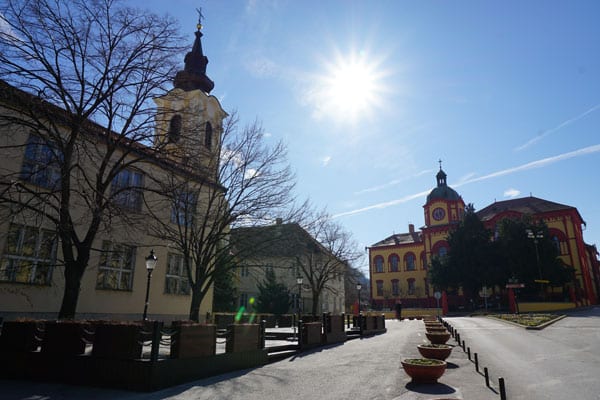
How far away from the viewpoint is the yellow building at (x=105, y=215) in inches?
460

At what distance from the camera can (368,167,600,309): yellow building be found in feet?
168

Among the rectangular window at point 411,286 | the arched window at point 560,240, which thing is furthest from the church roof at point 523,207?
the rectangular window at point 411,286

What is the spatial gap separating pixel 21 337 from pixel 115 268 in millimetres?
10788

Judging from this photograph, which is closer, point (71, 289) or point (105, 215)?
point (105, 215)

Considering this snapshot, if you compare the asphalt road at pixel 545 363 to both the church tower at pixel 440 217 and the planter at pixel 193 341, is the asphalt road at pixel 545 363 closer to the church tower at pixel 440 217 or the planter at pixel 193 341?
the planter at pixel 193 341

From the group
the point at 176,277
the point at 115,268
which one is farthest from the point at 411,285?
the point at 115,268

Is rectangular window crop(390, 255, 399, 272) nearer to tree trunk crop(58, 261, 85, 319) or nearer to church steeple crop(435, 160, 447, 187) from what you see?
church steeple crop(435, 160, 447, 187)

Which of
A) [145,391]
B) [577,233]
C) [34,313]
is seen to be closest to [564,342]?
[145,391]

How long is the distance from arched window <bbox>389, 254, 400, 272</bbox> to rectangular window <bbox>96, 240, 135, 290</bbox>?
187 feet

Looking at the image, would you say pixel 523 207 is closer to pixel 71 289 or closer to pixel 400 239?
pixel 400 239

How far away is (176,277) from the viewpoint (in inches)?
965

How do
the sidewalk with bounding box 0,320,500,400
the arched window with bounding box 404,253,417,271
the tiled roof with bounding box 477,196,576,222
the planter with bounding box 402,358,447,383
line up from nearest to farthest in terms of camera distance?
the sidewalk with bounding box 0,320,500,400 < the planter with bounding box 402,358,447,383 < the tiled roof with bounding box 477,196,576,222 < the arched window with bounding box 404,253,417,271

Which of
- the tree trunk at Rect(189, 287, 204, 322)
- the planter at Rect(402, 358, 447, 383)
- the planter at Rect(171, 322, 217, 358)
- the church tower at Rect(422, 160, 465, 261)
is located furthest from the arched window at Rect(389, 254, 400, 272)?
the planter at Rect(171, 322, 217, 358)

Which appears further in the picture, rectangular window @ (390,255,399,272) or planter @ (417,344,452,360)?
rectangular window @ (390,255,399,272)
